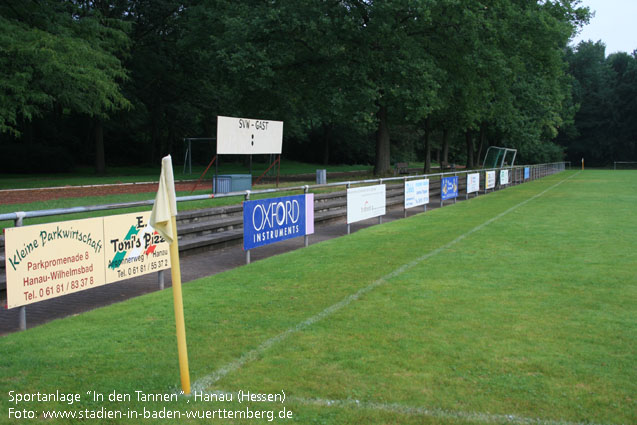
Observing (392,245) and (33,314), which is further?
(392,245)

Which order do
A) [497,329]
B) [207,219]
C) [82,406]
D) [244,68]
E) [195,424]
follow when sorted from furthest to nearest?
[244,68] → [207,219] → [497,329] → [82,406] → [195,424]

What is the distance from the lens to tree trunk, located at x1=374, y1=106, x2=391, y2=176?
3378cm

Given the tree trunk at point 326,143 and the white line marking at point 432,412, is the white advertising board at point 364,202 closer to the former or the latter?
the white line marking at point 432,412

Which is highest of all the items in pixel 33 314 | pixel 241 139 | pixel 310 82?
pixel 310 82

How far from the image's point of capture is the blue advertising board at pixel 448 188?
74.5 feet

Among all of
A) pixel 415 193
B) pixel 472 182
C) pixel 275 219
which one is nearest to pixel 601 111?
pixel 472 182

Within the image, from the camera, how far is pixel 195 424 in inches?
151

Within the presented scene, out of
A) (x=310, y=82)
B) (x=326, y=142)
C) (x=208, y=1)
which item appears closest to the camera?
(x=310, y=82)

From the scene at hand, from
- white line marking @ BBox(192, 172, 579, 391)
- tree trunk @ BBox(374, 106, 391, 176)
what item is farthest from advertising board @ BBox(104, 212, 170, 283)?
tree trunk @ BBox(374, 106, 391, 176)

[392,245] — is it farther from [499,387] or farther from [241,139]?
[241,139]

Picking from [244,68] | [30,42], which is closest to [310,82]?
[244,68]

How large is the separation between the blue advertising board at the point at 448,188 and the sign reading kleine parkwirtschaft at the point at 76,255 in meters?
16.1

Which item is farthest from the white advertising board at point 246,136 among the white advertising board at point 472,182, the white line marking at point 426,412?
the white line marking at point 426,412

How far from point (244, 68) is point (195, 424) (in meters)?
26.7
